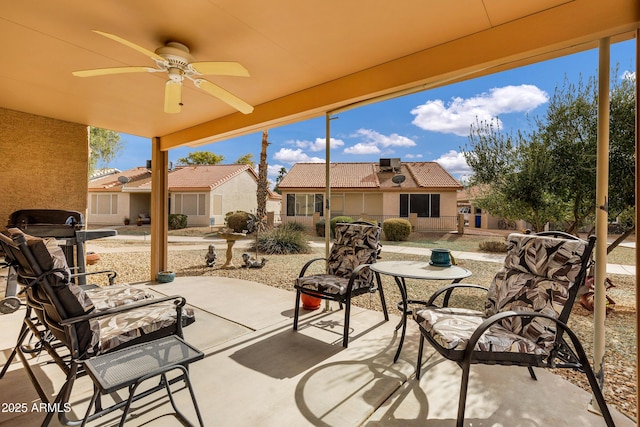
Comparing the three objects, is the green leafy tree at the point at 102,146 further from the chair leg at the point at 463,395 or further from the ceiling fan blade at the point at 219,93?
the chair leg at the point at 463,395

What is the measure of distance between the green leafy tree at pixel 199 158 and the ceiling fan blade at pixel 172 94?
24.7m

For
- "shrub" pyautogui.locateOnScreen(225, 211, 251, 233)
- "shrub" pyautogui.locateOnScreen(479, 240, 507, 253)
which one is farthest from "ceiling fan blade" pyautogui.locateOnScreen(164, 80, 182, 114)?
"shrub" pyautogui.locateOnScreen(225, 211, 251, 233)

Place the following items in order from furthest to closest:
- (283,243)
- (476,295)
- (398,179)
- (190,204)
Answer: (190,204) → (398,179) → (283,243) → (476,295)

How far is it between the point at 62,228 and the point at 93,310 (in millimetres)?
3159

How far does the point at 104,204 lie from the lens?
1786 cm

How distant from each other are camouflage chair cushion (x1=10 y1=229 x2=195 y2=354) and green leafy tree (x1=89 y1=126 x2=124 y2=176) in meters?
8.29

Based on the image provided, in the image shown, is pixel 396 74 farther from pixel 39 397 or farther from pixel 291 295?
pixel 39 397

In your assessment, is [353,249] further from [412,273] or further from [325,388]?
[325,388]

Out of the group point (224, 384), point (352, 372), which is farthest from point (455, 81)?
point (224, 384)

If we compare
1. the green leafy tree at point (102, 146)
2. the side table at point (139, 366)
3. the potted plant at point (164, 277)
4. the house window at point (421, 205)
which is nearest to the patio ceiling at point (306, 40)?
the side table at point (139, 366)

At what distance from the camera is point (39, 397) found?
2.10 metres

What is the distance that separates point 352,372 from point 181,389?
129 centimetres

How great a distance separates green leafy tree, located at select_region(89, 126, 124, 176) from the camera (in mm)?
8727

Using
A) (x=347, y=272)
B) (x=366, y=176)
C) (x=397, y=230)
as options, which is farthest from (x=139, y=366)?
(x=366, y=176)
